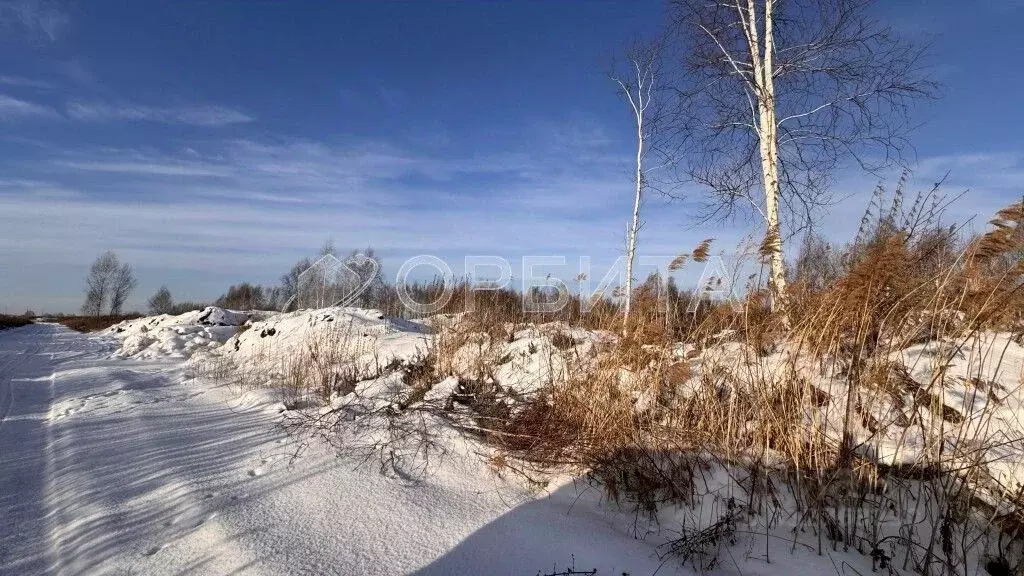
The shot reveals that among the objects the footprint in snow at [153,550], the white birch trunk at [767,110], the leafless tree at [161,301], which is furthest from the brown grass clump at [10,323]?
the white birch trunk at [767,110]

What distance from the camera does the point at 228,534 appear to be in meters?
2.37

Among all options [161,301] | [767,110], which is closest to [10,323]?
[161,301]

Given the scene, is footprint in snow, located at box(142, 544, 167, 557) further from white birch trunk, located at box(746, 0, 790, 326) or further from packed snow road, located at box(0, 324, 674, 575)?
white birch trunk, located at box(746, 0, 790, 326)

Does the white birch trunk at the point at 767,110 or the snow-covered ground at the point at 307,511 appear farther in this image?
the white birch trunk at the point at 767,110

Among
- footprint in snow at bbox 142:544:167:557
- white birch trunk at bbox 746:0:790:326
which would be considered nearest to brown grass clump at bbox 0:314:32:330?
footprint in snow at bbox 142:544:167:557

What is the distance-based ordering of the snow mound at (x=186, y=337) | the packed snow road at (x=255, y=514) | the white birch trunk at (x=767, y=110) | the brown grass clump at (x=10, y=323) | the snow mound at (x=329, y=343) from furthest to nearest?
the brown grass clump at (x=10, y=323) → the snow mound at (x=186, y=337) → the snow mound at (x=329, y=343) → the white birch trunk at (x=767, y=110) → the packed snow road at (x=255, y=514)

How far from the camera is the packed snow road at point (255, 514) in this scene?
7.23 feet

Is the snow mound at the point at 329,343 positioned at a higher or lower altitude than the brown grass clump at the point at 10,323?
higher

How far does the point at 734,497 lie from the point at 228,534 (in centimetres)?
256

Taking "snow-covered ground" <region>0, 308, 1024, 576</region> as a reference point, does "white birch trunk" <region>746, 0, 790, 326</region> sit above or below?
above

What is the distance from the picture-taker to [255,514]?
2611mm

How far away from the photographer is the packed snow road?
221cm

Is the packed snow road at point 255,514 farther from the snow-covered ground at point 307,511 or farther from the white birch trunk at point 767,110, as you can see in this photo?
the white birch trunk at point 767,110

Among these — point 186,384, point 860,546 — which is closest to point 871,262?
point 860,546
